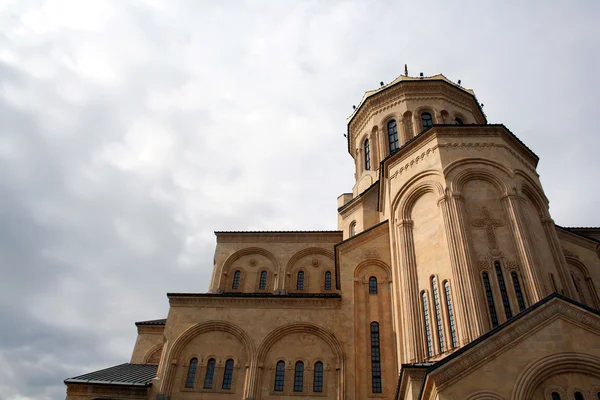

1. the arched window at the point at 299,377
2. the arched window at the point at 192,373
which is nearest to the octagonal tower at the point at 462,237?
the arched window at the point at 299,377

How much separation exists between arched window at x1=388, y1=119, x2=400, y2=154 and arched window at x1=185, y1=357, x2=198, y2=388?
1640 centimetres

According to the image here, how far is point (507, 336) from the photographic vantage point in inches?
443

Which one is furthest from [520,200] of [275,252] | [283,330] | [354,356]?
[275,252]

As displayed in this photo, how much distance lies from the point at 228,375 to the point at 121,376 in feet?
15.9

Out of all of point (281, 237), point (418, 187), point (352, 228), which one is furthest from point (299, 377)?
point (281, 237)

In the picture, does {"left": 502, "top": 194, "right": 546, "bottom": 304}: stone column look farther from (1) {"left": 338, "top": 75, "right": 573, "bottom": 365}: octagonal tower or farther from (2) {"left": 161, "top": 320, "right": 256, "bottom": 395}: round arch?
(2) {"left": 161, "top": 320, "right": 256, "bottom": 395}: round arch

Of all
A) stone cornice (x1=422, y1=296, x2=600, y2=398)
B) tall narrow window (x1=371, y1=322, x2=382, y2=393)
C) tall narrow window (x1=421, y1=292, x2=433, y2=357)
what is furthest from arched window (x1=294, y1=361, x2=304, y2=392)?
stone cornice (x1=422, y1=296, x2=600, y2=398)

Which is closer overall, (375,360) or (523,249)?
(523,249)

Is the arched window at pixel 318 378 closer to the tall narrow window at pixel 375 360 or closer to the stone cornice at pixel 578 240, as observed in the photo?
the tall narrow window at pixel 375 360

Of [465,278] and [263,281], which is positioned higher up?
[263,281]

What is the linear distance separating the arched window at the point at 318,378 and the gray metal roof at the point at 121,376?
6813 millimetres

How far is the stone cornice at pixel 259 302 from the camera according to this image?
19.7 meters

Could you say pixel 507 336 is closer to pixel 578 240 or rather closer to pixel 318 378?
pixel 318 378

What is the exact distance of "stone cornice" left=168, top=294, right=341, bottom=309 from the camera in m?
19.7
